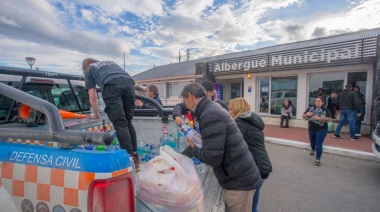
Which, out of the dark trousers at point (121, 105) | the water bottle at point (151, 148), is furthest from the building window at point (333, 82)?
the dark trousers at point (121, 105)

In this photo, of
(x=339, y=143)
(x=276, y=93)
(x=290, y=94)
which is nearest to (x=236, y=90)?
(x=276, y=93)

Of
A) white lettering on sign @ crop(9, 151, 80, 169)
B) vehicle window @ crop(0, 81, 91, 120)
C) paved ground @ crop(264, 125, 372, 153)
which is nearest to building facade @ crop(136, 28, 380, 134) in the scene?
paved ground @ crop(264, 125, 372, 153)

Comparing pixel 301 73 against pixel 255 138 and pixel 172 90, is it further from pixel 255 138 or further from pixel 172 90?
pixel 172 90

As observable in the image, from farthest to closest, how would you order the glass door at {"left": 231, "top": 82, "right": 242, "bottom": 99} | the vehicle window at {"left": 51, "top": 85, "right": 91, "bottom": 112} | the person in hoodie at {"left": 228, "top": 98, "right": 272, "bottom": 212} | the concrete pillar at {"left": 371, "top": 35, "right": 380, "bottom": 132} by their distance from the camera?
the glass door at {"left": 231, "top": 82, "right": 242, "bottom": 99}
the concrete pillar at {"left": 371, "top": 35, "right": 380, "bottom": 132}
the vehicle window at {"left": 51, "top": 85, "right": 91, "bottom": 112}
the person in hoodie at {"left": 228, "top": 98, "right": 272, "bottom": 212}

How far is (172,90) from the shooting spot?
1758cm

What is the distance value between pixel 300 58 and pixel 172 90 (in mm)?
10637

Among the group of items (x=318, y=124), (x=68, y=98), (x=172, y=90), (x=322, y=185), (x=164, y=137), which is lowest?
(x=322, y=185)

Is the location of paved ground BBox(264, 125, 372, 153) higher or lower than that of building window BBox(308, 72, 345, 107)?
lower

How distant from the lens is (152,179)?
4.27 feet

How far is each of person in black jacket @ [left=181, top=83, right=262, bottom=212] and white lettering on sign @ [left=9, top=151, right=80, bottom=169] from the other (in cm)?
100

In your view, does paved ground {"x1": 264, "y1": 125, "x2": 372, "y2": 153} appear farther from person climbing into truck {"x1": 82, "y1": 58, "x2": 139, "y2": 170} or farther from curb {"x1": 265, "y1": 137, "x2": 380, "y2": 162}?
person climbing into truck {"x1": 82, "y1": 58, "x2": 139, "y2": 170}

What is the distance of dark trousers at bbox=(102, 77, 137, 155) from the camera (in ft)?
6.80

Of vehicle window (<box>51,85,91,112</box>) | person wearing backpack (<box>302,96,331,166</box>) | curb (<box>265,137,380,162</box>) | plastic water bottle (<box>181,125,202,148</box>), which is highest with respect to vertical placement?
vehicle window (<box>51,85,91,112</box>)

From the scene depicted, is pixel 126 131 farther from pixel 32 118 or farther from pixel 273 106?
pixel 273 106
